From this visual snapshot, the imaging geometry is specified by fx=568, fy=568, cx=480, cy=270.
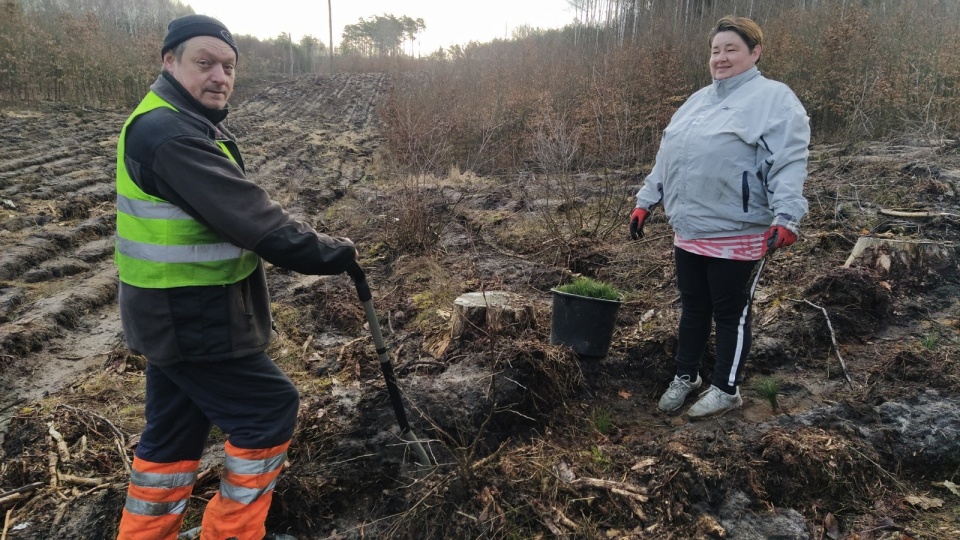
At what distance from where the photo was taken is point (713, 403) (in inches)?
125

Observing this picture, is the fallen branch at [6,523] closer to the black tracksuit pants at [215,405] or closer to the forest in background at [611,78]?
the black tracksuit pants at [215,405]

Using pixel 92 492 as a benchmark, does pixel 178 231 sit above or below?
above

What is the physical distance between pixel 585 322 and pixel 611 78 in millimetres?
9611

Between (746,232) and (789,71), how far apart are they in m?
9.95

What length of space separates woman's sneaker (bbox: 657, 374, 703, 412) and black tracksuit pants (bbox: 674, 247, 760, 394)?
0.04m

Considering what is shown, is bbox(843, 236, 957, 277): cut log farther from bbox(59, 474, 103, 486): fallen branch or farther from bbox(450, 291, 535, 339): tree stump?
bbox(59, 474, 103, 486): fallen branch

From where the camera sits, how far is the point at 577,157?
8.72m

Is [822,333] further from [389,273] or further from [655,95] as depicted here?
[655,95]

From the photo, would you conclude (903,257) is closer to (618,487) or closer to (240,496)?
(618,487)

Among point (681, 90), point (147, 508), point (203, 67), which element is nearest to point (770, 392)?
point (147, 508)

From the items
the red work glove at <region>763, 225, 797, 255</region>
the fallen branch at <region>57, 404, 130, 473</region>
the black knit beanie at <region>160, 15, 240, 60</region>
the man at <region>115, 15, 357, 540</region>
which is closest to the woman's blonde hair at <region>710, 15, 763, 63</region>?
the red work glove at <region>763, 225, 797, 255</region>

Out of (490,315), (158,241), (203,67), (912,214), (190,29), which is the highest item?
(190,29)

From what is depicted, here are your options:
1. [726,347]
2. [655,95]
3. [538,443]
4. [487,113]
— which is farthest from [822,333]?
[487,113]

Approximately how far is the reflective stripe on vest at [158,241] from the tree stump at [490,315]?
2.13 meters
